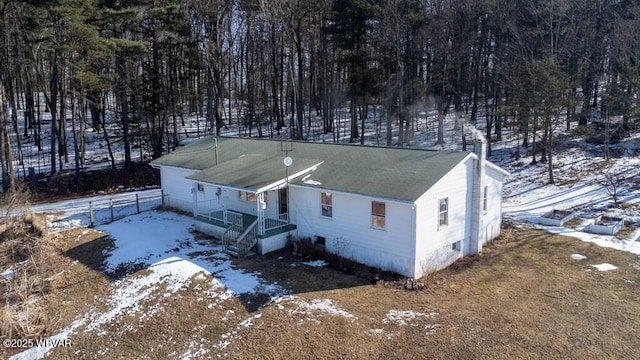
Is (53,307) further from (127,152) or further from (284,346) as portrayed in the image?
(127,152)

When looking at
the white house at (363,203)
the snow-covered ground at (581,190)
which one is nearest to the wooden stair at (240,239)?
the white house at (363,203)

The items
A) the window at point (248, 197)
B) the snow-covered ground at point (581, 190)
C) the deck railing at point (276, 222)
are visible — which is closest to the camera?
the deck railing at point (276, 222)

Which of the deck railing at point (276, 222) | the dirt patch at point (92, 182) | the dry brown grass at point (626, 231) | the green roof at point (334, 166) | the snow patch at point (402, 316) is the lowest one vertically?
the dry brown grass at point (626, 231)

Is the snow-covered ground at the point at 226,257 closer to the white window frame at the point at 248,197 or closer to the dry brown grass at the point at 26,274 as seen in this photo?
the dry brown grass at the point at 26,274

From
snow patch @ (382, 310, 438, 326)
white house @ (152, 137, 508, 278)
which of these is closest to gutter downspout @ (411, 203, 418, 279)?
white house @ (152, 137, 508, 278)

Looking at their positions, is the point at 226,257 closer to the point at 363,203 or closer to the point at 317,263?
the point at 317,263

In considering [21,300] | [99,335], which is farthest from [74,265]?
[99,335]
